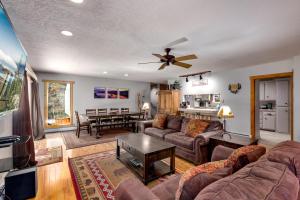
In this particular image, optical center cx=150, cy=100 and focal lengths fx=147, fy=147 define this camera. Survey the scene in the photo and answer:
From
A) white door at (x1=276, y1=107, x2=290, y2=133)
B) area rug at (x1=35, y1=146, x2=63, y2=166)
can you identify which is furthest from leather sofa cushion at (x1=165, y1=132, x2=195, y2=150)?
white door at (x1=276, y1=107, x2=290, y2=133)

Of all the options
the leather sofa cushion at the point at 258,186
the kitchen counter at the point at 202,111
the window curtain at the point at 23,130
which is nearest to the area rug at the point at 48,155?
the window curtain at the point at 23,130

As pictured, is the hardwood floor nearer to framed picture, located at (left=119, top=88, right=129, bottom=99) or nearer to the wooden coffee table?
the wooden coffee table

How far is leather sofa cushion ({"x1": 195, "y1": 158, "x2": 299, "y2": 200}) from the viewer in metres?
0.74

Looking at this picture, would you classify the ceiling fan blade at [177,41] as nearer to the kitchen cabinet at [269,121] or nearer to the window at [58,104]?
the window at [58,104]

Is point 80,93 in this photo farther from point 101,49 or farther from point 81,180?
point 81,180

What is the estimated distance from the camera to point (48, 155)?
3557 millimetres

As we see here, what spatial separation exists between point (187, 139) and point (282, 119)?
517 centimetres

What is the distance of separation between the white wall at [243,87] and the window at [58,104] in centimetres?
602

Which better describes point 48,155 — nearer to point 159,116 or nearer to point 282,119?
point 159,116

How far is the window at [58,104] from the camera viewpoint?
238 inches

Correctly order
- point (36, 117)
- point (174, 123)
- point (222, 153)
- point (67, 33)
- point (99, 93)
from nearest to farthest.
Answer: point (222, 153) → point (67, 33) → point (174, 123) → point (36, 117) → point (99, 93)

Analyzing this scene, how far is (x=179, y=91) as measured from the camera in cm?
776

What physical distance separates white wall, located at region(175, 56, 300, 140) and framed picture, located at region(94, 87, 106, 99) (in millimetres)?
4771

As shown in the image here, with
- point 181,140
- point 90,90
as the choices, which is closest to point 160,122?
point 181,140
